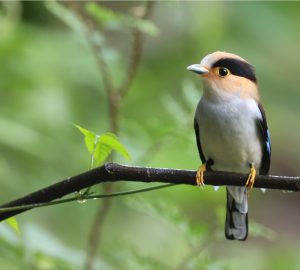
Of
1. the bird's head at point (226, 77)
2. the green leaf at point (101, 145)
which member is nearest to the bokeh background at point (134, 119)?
the bird's head at point (226, 77)

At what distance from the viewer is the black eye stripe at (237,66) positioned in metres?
2.70

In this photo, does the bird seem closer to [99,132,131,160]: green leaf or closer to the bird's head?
the bird's head

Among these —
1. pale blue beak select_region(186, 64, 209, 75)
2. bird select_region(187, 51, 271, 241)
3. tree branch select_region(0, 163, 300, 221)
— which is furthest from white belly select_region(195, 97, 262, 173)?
tree branch select_region(0, 163, 300, 221)

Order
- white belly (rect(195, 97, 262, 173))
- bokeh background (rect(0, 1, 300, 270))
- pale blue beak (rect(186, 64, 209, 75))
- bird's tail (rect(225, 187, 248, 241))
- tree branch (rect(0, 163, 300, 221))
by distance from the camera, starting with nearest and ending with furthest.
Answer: tree branch (rect(0, 163, 300, 221)) → pale blue beak (rect(186, 64, 209, 75)) → white belly (rect(195, 97, 262, 173)) → bird's tail (rect(225, 187, 248, 241)) → bokeh background (rect(0, 1, 300, 270))

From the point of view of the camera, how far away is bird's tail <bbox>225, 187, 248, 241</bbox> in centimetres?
281

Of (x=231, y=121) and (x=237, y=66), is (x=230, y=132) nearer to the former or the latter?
(x=231, y=121)

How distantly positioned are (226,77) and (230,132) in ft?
0.64

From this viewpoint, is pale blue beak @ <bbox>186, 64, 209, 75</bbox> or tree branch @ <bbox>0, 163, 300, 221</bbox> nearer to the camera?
tree branch @ <bbox>0, 163, 300, 221</bbox>

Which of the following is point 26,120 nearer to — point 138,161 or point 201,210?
point 138,161

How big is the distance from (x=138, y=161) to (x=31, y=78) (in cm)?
107

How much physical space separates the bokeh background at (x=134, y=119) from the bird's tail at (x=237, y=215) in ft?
0.16

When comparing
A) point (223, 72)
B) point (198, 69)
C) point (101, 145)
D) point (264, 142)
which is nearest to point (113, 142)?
point (101, 145)

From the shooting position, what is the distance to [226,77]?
2738 millimetres

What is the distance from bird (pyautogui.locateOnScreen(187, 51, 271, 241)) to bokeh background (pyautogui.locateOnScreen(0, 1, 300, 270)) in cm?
12
